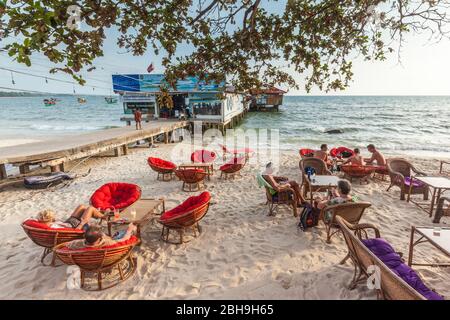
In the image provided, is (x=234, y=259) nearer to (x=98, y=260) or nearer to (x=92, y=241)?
(x=98, y=260)

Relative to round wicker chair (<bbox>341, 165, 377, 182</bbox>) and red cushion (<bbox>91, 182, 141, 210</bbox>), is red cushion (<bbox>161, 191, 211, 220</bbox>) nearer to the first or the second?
red cushion (<bbox>91, 182, 141, 210</bbox>)

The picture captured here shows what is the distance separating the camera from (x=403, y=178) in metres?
6.82

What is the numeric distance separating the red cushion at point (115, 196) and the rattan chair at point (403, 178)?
7.12m

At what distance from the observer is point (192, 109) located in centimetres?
2605

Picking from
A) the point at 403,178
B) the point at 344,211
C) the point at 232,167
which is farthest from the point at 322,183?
the point at 232,167

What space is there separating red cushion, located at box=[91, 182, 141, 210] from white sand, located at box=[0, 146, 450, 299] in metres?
0.85

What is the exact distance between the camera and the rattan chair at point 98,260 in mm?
3373

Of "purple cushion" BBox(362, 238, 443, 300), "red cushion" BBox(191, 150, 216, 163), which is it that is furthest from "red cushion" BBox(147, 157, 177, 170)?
"purple cushion" BBox(362, 238, 443, 300)

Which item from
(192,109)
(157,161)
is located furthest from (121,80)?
(157,161)

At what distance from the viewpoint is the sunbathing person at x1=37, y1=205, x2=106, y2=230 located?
4.32 metres

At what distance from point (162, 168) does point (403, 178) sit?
25.0 feet

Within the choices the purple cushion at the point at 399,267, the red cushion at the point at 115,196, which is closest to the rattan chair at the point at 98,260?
the red cushion at the point at 115,196

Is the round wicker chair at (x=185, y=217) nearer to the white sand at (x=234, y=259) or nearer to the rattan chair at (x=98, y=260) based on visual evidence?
the white sand at (x=234, y=259)

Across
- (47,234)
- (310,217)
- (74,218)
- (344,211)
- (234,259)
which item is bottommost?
(234,259)
